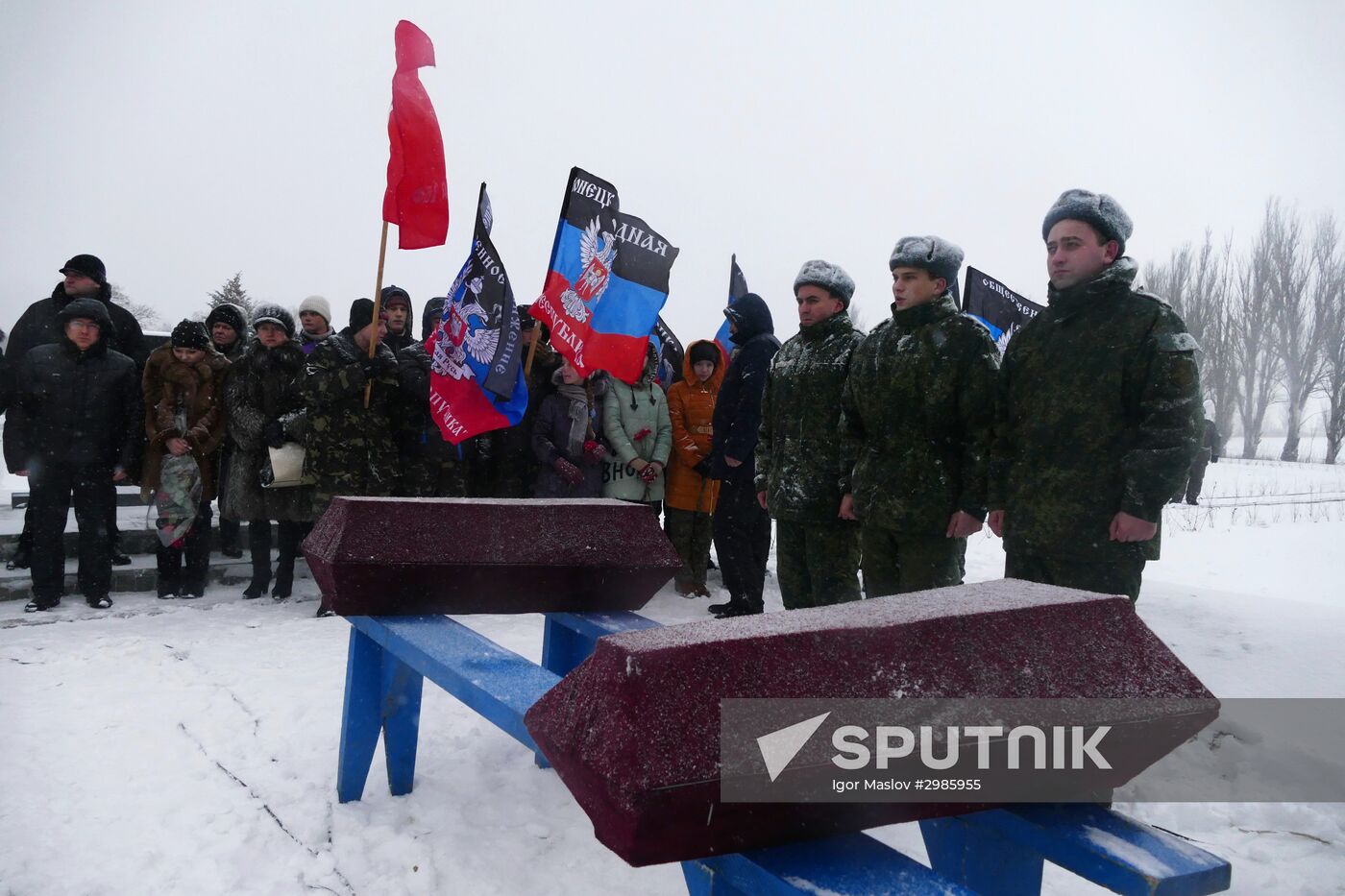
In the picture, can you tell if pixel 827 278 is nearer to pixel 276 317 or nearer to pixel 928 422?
pixel 928 422

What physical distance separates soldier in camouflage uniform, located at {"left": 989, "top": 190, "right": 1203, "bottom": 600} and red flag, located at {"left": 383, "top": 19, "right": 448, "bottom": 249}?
12.3ft

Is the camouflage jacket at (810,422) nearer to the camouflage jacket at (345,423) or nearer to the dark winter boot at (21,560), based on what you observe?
the camouflage jacket at (345,423)

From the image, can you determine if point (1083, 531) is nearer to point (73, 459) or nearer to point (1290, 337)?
point (73, 459)

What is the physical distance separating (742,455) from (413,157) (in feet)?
8.87

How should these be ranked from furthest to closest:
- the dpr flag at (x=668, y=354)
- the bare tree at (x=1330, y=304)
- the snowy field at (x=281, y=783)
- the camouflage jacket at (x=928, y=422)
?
the bare tree at (x=1330, y=304)
the dpr flag at (x=668, y=354)
the camouflage jacket at (x=928, y=422)
the snowy field at (x=281, y=783)

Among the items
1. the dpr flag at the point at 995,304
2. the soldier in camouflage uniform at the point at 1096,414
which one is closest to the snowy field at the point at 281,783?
the soldier in camouflage uniform at the point at 1096,414

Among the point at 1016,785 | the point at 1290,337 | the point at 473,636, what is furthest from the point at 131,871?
the point at 1290,337

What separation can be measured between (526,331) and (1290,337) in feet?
126

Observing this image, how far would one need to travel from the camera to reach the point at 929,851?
185 centimetres

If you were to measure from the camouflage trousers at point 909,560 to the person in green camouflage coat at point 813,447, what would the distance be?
368 mm

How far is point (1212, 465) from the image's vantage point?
1169 inches

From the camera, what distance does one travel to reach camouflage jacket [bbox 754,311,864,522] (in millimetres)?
3926

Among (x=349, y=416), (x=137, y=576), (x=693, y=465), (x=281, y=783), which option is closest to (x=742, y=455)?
(x=693, y=465)

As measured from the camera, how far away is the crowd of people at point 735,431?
9.13ft
